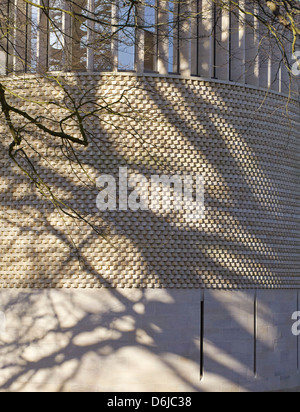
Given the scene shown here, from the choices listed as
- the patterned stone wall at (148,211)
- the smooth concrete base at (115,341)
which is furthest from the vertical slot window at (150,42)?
the smooth concrete base at (115,341)

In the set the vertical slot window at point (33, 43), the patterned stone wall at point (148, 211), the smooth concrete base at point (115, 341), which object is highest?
the vertical slot window at point (33, 43)

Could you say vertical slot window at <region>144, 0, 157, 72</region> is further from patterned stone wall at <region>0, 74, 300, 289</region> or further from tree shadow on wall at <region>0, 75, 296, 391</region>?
tree shadow on wall at <region>0, 75, 296, 391</region>

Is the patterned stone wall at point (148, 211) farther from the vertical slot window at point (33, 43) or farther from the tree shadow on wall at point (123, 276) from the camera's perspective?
the vertical slot window at point (33, 43)

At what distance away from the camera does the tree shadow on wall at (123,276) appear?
10.9m

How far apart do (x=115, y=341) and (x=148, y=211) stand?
2025 millimetres

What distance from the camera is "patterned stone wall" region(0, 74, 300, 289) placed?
36.5 ft

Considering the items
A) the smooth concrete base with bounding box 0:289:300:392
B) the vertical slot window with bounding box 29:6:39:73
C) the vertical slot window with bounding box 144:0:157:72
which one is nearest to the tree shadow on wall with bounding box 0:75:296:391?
the smooth concrete base with bounding box 0:289:300:392

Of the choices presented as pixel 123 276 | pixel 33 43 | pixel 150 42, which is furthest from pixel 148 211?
pixel 33 43

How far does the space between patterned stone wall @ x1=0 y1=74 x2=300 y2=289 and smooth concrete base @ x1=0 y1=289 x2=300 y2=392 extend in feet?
0.89

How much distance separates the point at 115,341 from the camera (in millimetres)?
10930

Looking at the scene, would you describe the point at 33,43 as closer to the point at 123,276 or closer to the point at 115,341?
the point at 123,276

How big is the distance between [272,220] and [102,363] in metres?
3.77

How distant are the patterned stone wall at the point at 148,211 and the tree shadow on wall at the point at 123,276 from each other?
0.02 m
